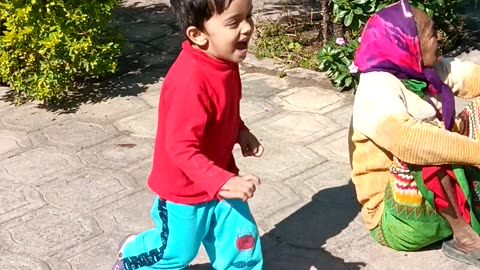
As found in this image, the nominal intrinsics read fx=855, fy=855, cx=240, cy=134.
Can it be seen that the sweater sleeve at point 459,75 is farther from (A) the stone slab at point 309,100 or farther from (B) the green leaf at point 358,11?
(B) the green leaf at point 358,11

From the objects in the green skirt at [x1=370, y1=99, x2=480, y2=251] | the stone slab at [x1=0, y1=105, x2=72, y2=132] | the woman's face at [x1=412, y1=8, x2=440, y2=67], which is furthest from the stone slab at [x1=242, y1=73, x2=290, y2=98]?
the woman's face at [x1=412, y1=8, x2=440, y2=67]

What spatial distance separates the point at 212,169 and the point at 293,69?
323cm

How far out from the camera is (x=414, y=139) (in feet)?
10.7

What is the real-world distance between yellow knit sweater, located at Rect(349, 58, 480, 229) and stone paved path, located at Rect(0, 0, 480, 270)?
0.34 meters

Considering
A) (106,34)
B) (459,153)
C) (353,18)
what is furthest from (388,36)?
(106,34)

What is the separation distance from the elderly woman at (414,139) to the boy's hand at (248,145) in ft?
1.53

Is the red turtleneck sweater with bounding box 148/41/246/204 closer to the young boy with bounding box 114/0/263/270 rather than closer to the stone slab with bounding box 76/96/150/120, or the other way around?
the young boy with bounding box 114/0/263/270

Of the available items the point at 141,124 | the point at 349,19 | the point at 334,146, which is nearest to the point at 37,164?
the point at 141,124

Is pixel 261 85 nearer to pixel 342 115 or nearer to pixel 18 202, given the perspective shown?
pixel 342 115

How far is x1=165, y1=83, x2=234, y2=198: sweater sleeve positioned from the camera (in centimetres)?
276

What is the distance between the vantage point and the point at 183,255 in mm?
3115

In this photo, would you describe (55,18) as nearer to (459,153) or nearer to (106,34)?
(106,34)

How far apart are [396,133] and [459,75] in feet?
1.91

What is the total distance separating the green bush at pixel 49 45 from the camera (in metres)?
5.35
